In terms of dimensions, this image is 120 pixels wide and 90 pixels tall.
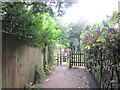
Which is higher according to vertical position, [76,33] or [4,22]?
[76,33]

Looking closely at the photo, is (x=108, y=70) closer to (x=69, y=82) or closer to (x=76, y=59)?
(x=69, y=82)

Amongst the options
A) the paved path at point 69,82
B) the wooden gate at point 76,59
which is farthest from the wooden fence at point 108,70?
the wooden gate at point 76,59

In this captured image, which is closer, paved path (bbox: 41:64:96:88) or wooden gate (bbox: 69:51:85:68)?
paved path (bbox: 41:64:96:88)

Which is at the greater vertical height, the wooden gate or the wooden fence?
the wooden fence

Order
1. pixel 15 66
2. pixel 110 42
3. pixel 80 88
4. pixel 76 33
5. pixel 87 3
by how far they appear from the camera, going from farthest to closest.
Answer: pixel 76 33 < pixel 80 88 < pixel 15 66 < pixel 87 3 < pixel 110 42

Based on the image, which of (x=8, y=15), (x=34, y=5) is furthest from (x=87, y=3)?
(x=8, y=15)

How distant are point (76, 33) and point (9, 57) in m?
8.16

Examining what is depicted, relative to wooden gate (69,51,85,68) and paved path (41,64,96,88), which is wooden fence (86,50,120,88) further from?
wooden gate (69,51,85,68)

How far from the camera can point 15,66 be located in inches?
93.6

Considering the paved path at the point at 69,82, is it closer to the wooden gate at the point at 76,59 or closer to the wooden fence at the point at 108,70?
the wooden fence at the point at 108,70

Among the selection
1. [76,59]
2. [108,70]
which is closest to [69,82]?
[108,70]

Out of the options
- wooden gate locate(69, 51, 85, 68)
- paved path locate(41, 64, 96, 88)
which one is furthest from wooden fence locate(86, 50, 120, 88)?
wooden gate locate(69, 51, 85, 68)

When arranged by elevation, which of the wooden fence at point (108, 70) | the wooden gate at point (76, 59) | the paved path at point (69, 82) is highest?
the wooden fence at point (108, 70)

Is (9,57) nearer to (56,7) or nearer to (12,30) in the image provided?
(12,30)
